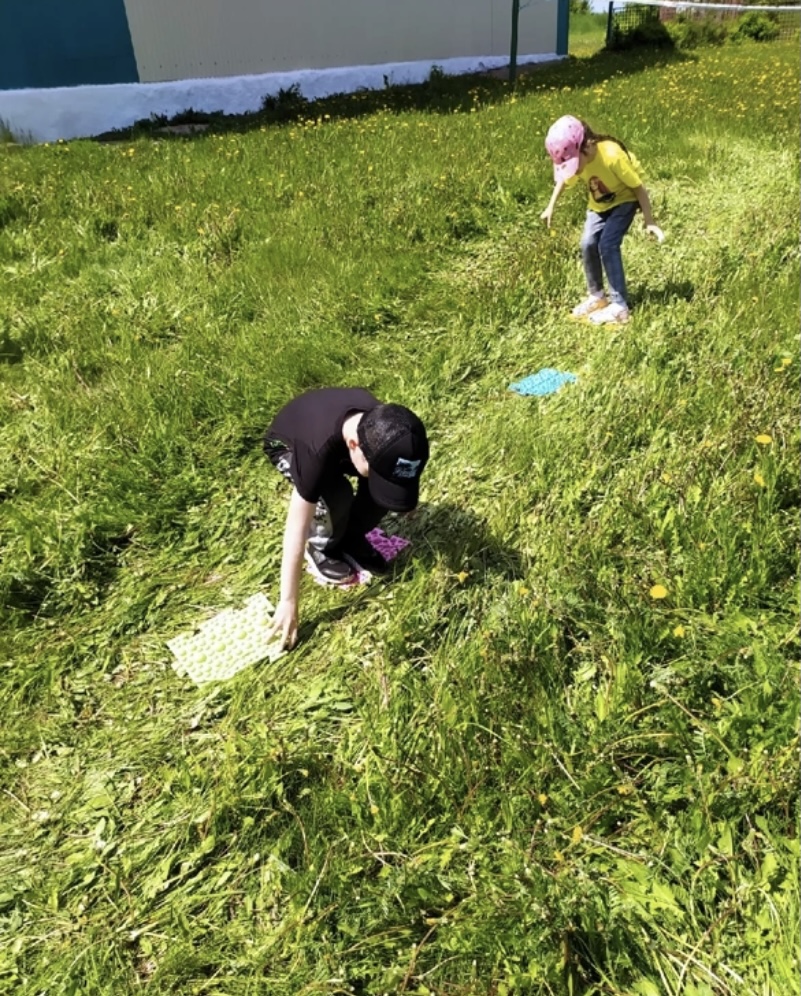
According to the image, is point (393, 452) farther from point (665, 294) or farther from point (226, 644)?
point (665, 294)

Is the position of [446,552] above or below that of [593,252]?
below

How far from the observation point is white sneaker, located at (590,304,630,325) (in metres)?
4.92

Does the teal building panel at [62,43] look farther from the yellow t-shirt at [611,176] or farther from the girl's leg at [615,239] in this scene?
the girl's leg at [615,239]

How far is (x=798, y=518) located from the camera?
2.93 m

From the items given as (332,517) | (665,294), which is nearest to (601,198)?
(665,294)

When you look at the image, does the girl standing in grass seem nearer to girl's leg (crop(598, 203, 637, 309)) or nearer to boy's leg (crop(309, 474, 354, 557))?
girl's leg (crop(598, 203, 637, 309))

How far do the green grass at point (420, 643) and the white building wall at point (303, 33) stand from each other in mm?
8186

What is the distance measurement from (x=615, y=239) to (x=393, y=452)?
3.17 m

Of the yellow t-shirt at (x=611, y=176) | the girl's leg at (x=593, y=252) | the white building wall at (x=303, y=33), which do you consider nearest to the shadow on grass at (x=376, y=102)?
the white building wall at (x=303, y=33)

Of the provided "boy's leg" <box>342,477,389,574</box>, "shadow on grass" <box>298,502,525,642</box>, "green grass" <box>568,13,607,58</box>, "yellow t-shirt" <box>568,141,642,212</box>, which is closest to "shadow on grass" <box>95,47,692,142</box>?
"yellow t-shirt" <box>568,141,642,212</box>

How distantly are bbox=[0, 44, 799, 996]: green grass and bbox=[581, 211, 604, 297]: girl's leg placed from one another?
1.25ft

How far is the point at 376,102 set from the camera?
1259 centimetres

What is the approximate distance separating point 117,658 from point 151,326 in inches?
113

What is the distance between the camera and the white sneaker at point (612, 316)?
4.92 m
